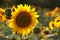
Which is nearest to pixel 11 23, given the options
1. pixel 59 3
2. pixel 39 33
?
pixel 39 33

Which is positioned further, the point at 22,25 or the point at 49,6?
the point at 49,6

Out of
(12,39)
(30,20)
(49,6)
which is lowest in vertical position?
(12,39)

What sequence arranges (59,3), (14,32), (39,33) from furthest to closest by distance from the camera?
(59,3), (39,33), (14,32)

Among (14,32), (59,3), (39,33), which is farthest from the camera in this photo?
(59,3)

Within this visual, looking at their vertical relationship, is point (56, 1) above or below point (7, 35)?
above

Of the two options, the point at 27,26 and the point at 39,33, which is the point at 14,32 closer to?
the point at 27,26
